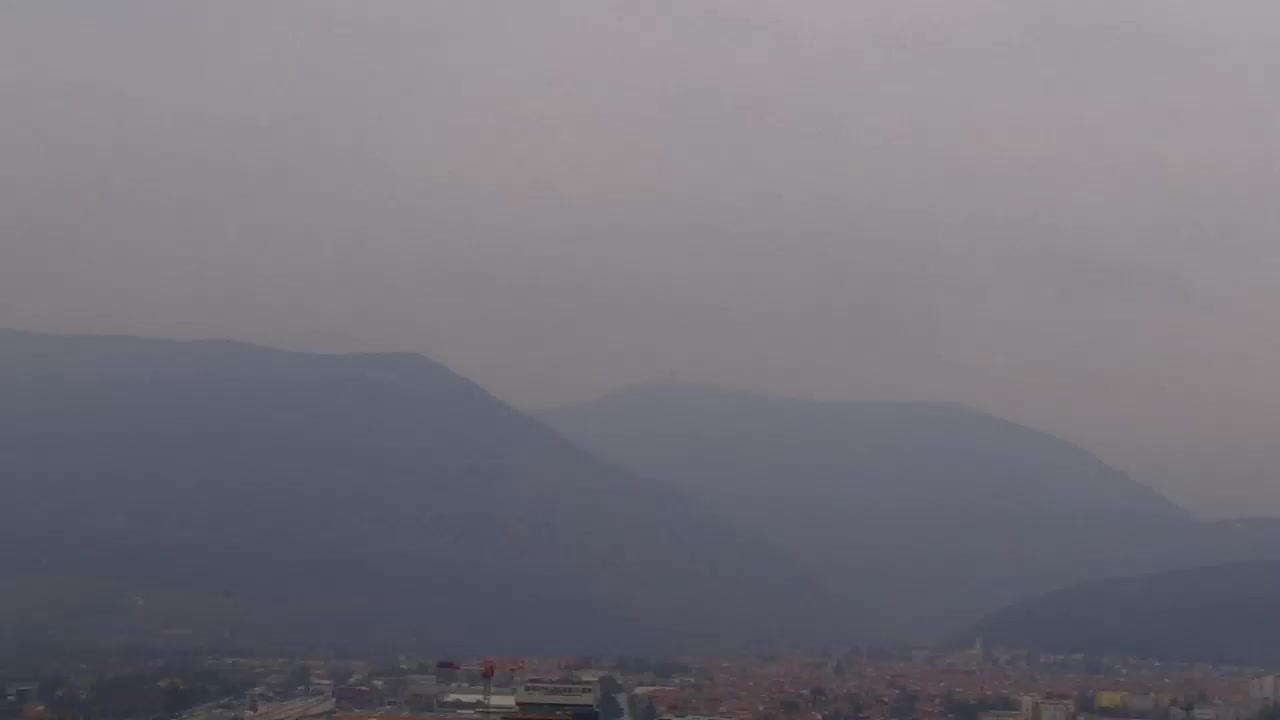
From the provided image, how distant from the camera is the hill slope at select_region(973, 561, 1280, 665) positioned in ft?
169

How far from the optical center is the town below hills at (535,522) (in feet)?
174

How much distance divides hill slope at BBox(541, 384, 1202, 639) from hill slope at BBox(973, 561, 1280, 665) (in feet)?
23.8

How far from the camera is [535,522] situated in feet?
230

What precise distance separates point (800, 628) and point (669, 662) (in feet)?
44.8

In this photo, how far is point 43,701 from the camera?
3400 centimetres

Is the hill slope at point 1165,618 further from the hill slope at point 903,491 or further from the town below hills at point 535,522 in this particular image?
the hill slope at point 903,491

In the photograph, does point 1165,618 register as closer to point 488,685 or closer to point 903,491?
point 488,685

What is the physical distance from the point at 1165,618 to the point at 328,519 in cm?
2590

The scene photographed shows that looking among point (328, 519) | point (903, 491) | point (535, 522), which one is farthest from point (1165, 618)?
point (903, 491)

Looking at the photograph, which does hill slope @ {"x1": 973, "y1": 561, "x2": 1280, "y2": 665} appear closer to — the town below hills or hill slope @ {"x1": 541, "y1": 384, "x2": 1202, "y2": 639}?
the town below hills

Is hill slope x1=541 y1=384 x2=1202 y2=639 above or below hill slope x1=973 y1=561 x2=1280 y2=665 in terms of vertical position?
above

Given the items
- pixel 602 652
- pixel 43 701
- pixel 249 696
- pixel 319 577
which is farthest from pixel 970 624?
pixel 43 701

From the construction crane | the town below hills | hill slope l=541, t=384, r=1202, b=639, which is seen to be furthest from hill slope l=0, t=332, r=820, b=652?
the construction crane

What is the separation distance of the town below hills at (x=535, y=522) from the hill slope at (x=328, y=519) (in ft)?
0.52
